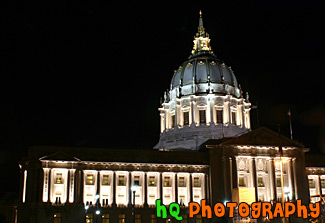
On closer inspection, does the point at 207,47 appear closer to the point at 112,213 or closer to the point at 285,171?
the point at 285,171

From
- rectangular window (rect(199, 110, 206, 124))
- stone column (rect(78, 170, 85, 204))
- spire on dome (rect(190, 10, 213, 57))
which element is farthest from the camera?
spire on dome (rect(190, 10, 213, 57))

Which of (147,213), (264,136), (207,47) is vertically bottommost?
(147,213)

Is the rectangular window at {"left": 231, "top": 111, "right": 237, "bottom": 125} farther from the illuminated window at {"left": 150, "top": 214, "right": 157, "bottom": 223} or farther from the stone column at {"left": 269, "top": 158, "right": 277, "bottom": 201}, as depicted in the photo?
the illuminated window at {"left": 150, "top": 214, "right": 157, "bottom": 223}

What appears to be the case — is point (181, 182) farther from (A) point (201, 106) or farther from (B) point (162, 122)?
(B) point (162, 122)

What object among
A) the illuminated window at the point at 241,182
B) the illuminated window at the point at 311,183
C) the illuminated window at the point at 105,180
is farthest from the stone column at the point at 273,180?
the illuminated window at the point at 105,180

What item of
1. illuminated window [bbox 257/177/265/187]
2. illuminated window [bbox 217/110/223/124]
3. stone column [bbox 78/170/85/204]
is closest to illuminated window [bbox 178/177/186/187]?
illuminated window [bbox 257/177/265/187]

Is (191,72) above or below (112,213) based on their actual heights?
above

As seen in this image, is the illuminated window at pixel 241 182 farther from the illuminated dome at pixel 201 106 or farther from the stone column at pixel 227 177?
the illuminated dome at pixel 201 106

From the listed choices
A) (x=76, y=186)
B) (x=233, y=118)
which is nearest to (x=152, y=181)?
(x=76, y=186)

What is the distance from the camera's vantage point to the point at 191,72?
11712cm

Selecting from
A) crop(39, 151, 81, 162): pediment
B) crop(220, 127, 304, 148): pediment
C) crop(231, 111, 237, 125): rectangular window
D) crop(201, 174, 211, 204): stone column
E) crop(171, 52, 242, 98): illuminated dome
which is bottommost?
crop(201, 174, 211, 204): stone column

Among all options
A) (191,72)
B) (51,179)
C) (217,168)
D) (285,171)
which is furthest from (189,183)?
(191,72)

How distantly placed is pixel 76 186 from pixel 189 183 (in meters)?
A: 20.8

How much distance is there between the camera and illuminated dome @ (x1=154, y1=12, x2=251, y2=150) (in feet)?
355
